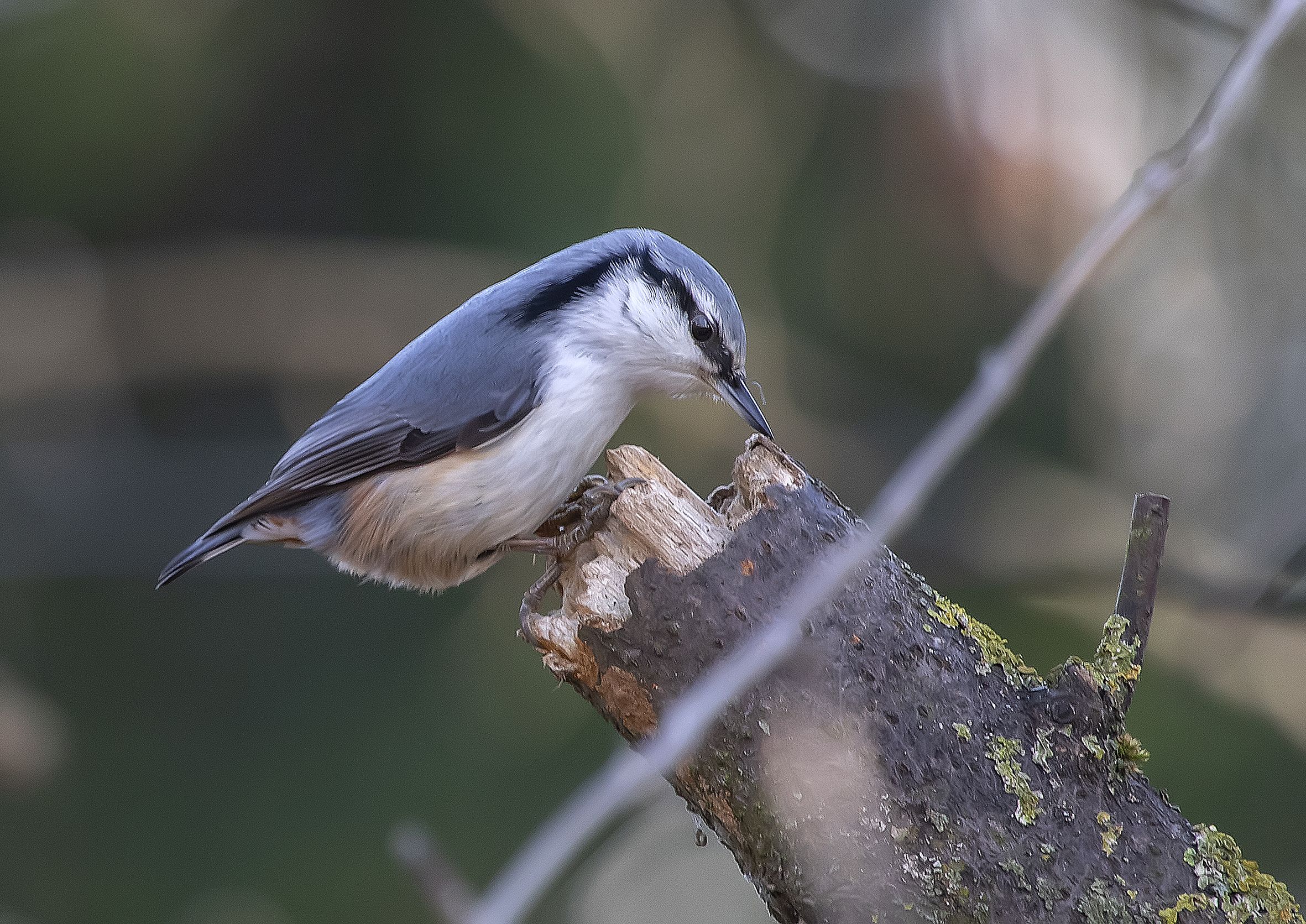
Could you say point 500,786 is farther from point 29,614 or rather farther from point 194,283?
point 194,283

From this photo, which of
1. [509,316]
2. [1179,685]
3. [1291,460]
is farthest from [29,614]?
[1291,460]

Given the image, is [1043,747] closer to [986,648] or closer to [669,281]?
[986,648]

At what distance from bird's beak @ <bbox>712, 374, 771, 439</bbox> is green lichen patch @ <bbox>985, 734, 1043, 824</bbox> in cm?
84

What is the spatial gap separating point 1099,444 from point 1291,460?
0.56 metres

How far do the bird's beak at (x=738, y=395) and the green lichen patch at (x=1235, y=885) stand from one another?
993 mm

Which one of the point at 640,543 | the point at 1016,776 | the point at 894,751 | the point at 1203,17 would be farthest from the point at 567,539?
the point at 1203,17

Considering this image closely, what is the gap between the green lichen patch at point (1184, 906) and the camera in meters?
1.29

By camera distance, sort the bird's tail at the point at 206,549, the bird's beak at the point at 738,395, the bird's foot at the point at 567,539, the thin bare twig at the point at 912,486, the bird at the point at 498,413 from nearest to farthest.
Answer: the thin bare twig at the point at 912,486
the bird's foot at the point at 567,539
the bird at the point at 498,413
the bird's beak at the point at 738,395
the bird's tail at the point at 206,549

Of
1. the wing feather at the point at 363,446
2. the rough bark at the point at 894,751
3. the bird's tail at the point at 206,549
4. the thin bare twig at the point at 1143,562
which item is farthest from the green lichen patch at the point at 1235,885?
the bird's tail at the point at 206,549

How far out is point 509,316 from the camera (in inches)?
83.2

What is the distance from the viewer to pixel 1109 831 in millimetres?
1327

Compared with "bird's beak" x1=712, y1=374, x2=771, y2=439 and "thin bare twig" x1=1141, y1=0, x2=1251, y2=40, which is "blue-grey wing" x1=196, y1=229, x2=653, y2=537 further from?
"thin bare twig" x1=1141, y1=0, x2=1251, y2=40

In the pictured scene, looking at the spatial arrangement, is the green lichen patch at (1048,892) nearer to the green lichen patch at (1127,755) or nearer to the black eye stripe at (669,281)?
the green lichen patch at (1127,755)

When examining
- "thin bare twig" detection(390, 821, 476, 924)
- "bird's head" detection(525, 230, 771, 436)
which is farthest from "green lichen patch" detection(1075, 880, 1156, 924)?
"bird's head" detection(525, 230, 771, 436)
